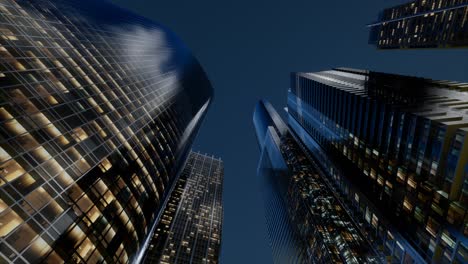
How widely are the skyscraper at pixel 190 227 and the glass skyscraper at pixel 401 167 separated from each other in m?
42.6

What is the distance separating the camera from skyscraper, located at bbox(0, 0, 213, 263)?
2452cm

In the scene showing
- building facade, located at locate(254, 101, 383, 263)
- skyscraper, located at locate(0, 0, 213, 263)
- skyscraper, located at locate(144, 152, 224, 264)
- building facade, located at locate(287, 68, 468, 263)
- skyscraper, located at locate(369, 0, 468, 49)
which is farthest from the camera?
skyscraper, located at locate(144, 152, 224, 264)

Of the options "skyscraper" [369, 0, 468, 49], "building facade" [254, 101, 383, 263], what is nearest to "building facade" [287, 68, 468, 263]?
"building facade" [254, 101, 383, 263]

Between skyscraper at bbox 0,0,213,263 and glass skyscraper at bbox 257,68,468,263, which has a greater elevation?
skyscraper at bbox 0,0,213,263

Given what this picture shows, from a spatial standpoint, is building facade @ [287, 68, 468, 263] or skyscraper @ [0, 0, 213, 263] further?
building facade @ [287, 68, 468, 263]

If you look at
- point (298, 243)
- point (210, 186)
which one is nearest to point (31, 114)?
point (298, 243)

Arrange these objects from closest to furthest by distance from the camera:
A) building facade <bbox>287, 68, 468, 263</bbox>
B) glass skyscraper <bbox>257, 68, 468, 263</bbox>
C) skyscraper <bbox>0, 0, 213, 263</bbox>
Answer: skyscraper <bbox>0, 0, 213, 263</bbox>
building facade <bbox>287, 68, 468, 263</bbox>
glass skyscraper <bbox>257, 68, 468, 263</bbox>

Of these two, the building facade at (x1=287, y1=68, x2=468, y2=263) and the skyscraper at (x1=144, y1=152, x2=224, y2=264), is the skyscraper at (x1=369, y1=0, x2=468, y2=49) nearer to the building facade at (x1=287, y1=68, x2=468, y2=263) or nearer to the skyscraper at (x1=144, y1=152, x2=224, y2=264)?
the building facade at (x1=287, y1=68, x2=468, y2=263)

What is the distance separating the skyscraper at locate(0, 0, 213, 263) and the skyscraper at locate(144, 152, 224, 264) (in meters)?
59.8

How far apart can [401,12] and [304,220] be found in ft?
316

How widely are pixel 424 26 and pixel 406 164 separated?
8072cm

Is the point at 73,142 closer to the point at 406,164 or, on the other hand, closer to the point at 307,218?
the point at 406,164

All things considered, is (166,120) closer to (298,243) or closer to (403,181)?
(403,181)

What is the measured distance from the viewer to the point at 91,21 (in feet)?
Answer: 234
